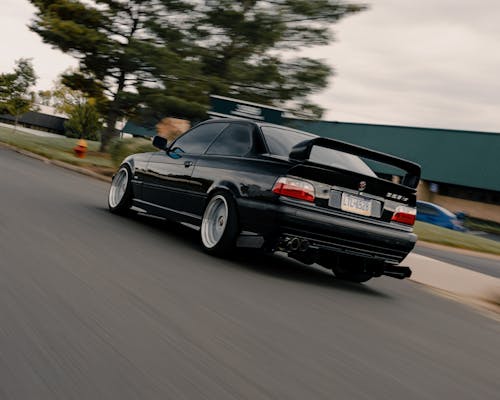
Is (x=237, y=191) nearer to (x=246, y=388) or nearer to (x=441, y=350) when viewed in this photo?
(x=441, y=350)

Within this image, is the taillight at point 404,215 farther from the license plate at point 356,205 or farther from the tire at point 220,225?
the tire at point 220,225

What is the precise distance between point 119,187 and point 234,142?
2769 mm

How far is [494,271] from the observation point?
14727mm

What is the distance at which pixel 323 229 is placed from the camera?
659cm

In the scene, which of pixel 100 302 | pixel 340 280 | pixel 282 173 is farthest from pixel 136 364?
pixel 340 280

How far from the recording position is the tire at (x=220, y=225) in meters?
7.01

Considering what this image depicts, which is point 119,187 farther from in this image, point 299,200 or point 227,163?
point 299,200

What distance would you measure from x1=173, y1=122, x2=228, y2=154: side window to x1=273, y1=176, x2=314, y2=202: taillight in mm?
1779

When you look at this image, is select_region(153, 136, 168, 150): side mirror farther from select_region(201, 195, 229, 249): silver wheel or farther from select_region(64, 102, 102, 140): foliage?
select_region(64, 102, 102, 140): foliage

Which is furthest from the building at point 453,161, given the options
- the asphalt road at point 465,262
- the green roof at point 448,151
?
the asphalt road at point 465,262

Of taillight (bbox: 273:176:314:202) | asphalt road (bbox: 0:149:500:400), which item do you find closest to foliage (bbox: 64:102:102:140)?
asphalt road (bbox: 0:149:500:400)

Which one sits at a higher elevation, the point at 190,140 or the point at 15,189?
the point at 190,140

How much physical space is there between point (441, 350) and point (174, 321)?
1.91 m

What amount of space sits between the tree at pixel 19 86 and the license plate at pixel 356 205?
153 feet
